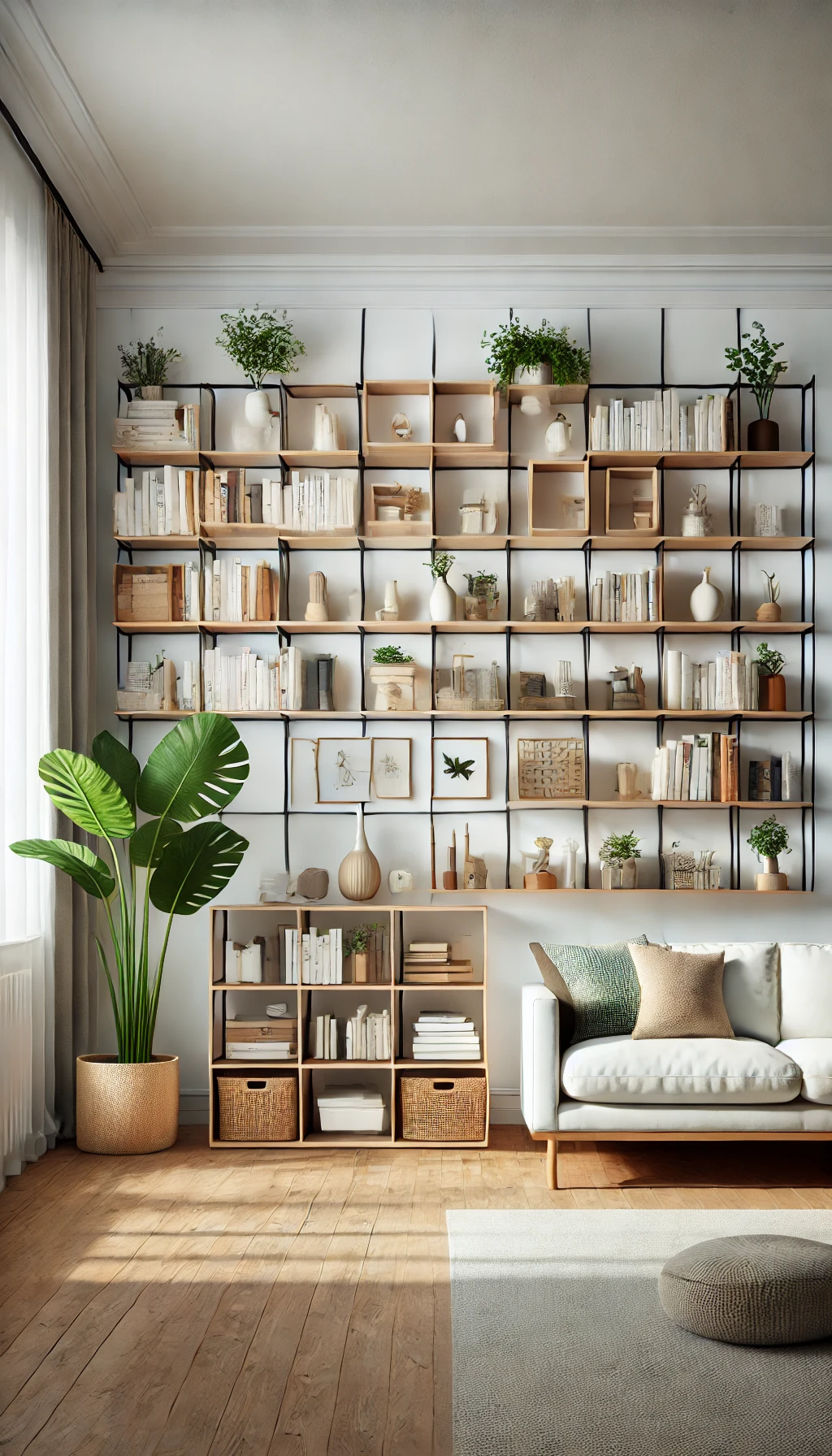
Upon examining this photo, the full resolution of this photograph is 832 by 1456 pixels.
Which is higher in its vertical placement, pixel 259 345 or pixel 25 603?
pixel 259 345

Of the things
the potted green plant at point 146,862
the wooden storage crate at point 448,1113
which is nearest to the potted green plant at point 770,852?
the wooden storage crate at point 448,1113

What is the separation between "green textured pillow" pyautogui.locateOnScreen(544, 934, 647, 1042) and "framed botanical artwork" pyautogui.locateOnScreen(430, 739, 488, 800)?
859 mm

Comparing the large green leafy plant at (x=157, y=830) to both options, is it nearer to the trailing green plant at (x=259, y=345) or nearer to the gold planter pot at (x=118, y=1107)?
the gold planter pot at (x=118, y=1107)

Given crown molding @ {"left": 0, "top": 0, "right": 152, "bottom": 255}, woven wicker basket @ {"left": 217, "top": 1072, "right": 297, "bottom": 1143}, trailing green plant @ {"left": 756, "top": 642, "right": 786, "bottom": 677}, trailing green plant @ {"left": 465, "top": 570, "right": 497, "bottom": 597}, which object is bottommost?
woven wicker basket @ {"left": 217, "top": 1072, "right": 297, "bottom": 1143}

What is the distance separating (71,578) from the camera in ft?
16.0

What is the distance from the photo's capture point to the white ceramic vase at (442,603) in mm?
5102

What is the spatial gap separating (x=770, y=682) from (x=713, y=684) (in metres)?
0.25

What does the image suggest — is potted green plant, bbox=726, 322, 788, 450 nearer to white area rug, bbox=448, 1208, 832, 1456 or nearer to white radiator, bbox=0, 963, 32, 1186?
white area rug, bbox=448, 1208, 832, 1456

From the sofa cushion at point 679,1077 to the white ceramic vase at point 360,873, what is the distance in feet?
3.95

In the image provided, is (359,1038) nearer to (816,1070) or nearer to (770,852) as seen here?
(816,1070)

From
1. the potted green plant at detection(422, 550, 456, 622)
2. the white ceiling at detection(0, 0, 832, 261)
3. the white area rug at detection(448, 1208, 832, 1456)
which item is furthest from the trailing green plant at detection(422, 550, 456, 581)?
the white area rug at detection(448, 1208, 832, 1456)

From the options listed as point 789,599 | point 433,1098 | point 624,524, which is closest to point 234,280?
point 624,524

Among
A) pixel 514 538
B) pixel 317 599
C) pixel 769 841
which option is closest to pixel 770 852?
pixel 769 841

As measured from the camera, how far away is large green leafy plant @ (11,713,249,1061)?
447cm
